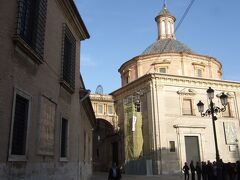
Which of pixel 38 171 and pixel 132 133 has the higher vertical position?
pixel 132 133

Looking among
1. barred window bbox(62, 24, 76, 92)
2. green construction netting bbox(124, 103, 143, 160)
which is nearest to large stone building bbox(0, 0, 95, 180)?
barred window bbox(62, 24, 76, 92)

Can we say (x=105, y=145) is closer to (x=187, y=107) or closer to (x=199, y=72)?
(x=187, y=107)

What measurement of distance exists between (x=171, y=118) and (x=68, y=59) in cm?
1951

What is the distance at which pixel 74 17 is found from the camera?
10.8 metres

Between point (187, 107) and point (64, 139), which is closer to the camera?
point (64, 139)

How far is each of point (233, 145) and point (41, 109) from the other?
1055 inches

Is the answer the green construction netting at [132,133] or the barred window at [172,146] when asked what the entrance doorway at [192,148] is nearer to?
the barred window at [172,146]

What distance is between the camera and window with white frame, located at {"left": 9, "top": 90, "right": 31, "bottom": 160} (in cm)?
610

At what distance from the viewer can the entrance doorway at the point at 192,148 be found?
1123 inches

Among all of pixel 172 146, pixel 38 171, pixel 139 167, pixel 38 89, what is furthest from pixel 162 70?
pixel 38 171

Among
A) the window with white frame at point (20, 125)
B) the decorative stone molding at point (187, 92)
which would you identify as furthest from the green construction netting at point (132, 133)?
the window with white frame at point (20, 125)

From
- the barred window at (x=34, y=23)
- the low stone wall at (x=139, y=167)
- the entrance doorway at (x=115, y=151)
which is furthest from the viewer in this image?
the entrance doorway at (x=115, y=151)

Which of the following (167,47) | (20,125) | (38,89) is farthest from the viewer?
(167,47)

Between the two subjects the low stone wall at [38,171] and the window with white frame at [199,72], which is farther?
the window with white frame at [199,72]
